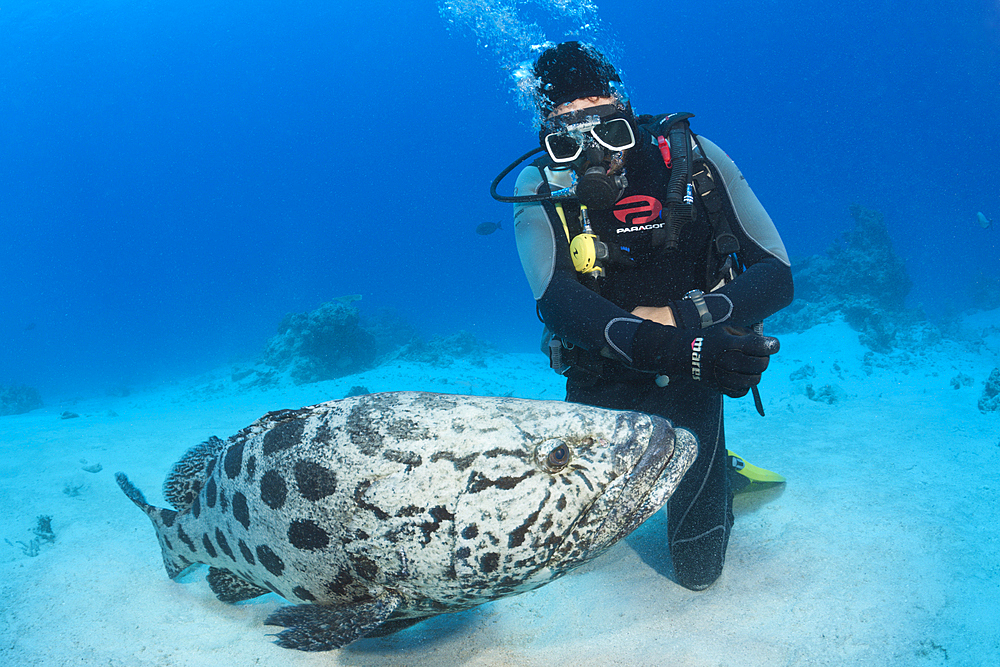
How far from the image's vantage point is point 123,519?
13.5 ft

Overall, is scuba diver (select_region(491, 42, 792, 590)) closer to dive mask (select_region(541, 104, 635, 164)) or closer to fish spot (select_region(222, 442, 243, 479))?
dive mask (select_region(541, 104, 635, 164))

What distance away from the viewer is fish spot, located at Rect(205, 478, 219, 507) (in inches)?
88.0

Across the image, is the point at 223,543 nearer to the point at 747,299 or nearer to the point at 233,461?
the point at 233,461

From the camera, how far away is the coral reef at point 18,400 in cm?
1652

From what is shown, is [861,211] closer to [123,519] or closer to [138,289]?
[123,519]

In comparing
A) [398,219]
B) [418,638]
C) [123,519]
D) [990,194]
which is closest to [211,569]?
[418,638]

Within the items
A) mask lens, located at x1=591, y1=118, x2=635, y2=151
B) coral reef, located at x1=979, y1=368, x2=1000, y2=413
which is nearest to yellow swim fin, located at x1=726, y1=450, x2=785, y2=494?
mask lens, located at x1=591, y1=118, x2=635, y2=151

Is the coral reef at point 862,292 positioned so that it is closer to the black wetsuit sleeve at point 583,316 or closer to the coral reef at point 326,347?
the black wetsuit sleeve at point 583,316

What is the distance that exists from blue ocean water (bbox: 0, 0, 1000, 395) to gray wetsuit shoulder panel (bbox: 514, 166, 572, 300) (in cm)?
4657

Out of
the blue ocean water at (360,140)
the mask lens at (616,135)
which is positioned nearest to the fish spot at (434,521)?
the mask lens at (616,135)

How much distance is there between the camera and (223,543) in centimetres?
225

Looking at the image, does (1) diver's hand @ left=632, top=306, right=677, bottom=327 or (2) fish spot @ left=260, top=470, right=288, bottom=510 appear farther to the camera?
(1) diver's hand @ left=632, top=306, right=677, bottom=327

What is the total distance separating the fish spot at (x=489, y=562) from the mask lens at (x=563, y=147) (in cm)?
259

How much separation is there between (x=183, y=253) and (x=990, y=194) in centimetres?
17576
